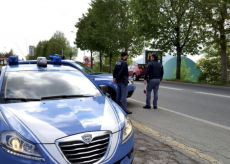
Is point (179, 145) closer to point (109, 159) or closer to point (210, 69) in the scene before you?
point (109, 159)

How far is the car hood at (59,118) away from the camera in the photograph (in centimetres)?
225

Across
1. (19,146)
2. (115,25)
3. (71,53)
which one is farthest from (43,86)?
(71,53)

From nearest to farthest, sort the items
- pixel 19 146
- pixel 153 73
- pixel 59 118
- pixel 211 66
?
pixel 19 146 → pixel 59 118 → pixel 153 73 → pixel 211 66

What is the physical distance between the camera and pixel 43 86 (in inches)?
135

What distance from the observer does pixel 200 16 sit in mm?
17109

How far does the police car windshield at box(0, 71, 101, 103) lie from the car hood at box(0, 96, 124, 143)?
0.85 feet

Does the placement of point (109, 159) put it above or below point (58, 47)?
below

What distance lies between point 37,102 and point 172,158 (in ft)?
7.29

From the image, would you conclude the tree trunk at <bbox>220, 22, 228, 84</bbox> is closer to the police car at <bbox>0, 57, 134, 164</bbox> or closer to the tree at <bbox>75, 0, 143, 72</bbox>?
the tree at <bbox>75, 0, 143, 72</bbox>

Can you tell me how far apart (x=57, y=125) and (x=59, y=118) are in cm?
16

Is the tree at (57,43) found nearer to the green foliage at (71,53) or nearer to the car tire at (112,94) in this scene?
the green foliage at (71,53)

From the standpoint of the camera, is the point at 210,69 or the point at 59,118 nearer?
the point at 59,118

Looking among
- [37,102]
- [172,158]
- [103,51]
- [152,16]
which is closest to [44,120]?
[37,102]

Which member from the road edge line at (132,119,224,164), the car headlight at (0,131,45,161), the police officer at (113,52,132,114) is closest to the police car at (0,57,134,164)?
the car headlight at (0,131,45,161)
